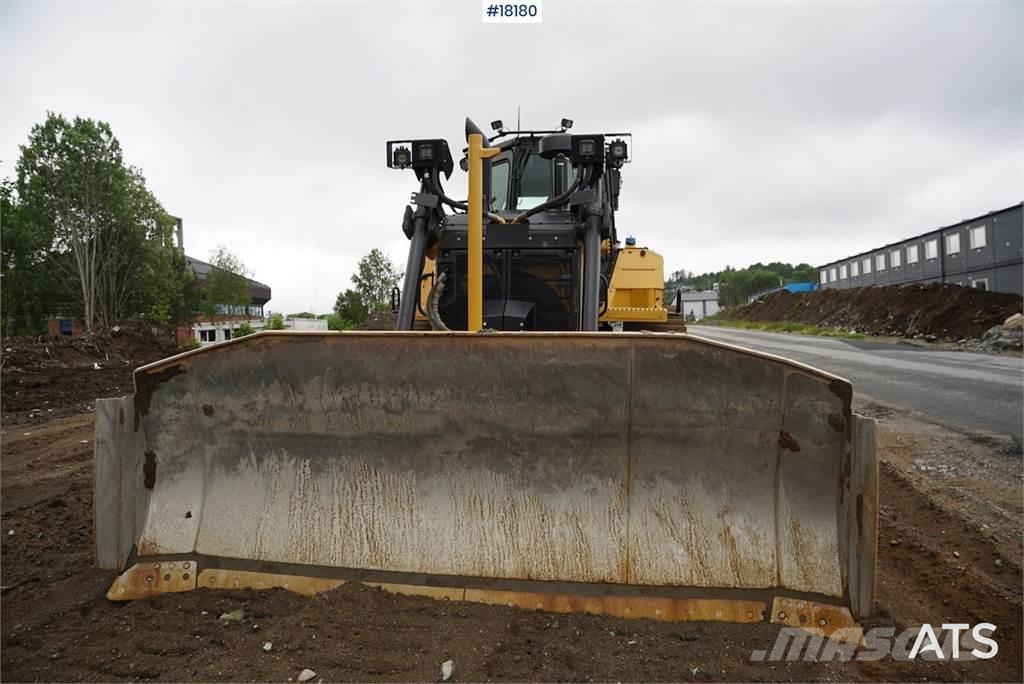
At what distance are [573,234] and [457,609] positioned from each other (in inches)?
122

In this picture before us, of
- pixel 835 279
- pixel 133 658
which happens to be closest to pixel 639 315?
pixel 133 658

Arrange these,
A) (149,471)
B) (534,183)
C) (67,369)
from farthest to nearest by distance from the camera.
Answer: (67,369) < (534,183) < (149,471)

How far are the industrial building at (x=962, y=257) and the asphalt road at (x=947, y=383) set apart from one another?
646 inches

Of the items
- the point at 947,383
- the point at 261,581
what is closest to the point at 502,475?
the point at 261,581

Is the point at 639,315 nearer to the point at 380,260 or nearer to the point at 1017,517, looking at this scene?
the point at 1017,517

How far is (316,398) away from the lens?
3.03 metres

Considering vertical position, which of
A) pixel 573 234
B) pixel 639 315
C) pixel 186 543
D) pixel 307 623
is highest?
pixel 573 234

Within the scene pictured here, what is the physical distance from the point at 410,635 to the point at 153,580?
1.38m

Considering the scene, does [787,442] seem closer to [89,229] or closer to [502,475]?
[502,475]

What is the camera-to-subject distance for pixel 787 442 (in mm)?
2678

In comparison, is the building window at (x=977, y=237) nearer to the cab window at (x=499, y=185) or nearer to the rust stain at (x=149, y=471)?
the cab window at (x=499, y=185)

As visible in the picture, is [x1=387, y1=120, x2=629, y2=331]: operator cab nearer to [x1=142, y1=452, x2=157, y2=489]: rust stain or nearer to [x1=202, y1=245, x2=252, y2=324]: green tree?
[x1=142, y1=452, x2=157, y2=489]: rust stain

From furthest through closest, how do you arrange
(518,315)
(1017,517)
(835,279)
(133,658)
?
(835,279)
(518,315)
(1017,517)
(133,658)

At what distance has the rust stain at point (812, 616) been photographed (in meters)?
2.54
